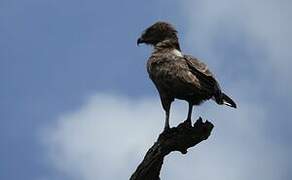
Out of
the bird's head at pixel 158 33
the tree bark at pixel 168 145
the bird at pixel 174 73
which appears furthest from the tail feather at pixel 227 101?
the bird's head at pixel 158 33

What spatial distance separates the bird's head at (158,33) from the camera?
1260 centimetres

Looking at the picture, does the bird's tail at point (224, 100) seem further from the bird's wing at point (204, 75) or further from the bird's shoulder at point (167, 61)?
the bird's shoulder at point (167, 61)

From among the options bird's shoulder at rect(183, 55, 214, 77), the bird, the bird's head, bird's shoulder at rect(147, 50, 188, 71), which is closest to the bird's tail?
the bird

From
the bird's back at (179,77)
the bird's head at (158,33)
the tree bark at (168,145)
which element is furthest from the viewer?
the bird's head at (158,33)

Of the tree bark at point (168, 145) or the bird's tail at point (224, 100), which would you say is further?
the bird's tail at point (224, 100)

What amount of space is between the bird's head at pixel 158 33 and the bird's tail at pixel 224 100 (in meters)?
1.49

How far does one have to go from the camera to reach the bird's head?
496 inches

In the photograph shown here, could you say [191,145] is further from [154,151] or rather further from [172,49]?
[172,49]

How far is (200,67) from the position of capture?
1168 cm

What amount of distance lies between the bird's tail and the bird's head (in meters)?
1.49

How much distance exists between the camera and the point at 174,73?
11641mm

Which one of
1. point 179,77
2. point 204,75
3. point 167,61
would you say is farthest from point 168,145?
point 167,61

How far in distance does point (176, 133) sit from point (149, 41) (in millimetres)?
1950

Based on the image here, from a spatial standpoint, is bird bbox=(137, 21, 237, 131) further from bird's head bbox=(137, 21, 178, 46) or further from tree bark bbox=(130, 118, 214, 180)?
tree bark bbox=(130, 118, 214, 180)
